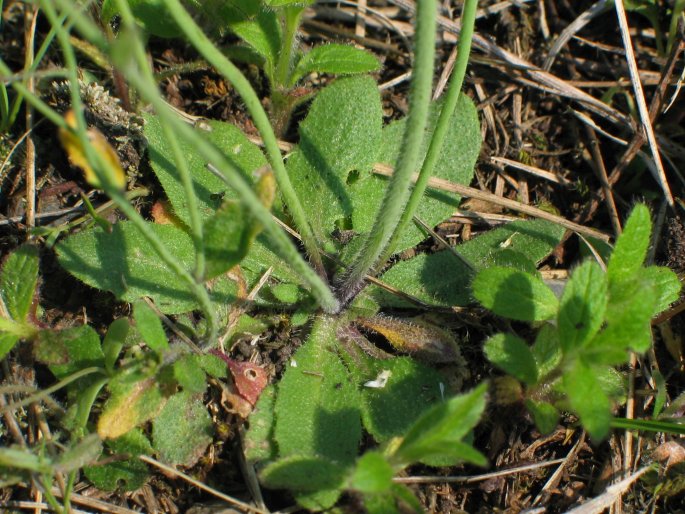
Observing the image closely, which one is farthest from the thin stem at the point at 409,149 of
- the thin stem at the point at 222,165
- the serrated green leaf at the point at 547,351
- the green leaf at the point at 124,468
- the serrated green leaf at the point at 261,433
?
the green leaf at the point at 124,468

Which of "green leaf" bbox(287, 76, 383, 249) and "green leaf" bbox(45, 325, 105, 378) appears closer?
"green leaf" bbox(45, 325, 105, 378)

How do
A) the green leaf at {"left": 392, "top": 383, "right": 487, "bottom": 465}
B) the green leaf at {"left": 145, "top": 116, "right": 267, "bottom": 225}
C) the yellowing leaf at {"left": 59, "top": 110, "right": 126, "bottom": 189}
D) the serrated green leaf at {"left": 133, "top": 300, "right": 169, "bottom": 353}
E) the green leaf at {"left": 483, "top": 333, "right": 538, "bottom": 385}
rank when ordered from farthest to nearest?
the green leaf at {"left": 145, "top": 116, "right": 267, "bottom": 225} < the green leaf at {"left": 483, "top": 333, "right": 538, "bottom": 385} < the serrated green leaf at {"left": 133, "top": 300, "right": 169, "bottom": 353} < the green leaf at {"left": 392, "top": 383, "right": 487, "bottom": 465} < the yellowing leaf at {"left": 59, "top": 110, "right": 126, "bottom": 189}

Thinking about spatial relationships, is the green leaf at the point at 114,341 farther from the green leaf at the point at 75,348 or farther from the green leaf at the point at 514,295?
the green leaf at the point at 514,295

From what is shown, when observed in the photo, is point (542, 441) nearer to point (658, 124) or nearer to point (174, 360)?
point (174, 360)

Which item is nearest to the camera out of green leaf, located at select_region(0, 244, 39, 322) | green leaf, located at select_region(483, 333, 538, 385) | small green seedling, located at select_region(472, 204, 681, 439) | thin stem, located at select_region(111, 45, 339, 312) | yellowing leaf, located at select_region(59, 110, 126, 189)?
thin stem, located at select_region(111, 45, 339, 312)

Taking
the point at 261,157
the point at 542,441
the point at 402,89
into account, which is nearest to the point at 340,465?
the point at 542,441

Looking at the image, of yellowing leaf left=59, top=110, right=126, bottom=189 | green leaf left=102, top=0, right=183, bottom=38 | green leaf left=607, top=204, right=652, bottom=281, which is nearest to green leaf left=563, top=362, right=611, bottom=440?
green leaf left=607, top=204, right=652, bottom=281

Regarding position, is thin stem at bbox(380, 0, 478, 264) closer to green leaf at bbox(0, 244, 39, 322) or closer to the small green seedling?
the small green seedling

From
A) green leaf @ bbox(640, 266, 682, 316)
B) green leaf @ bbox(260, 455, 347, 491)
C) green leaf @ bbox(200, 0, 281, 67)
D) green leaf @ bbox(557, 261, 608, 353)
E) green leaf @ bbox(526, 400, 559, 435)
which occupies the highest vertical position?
green leaf @ bbox(200, 0, 281, 67)

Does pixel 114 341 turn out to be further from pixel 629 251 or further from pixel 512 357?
pixel 629 251
